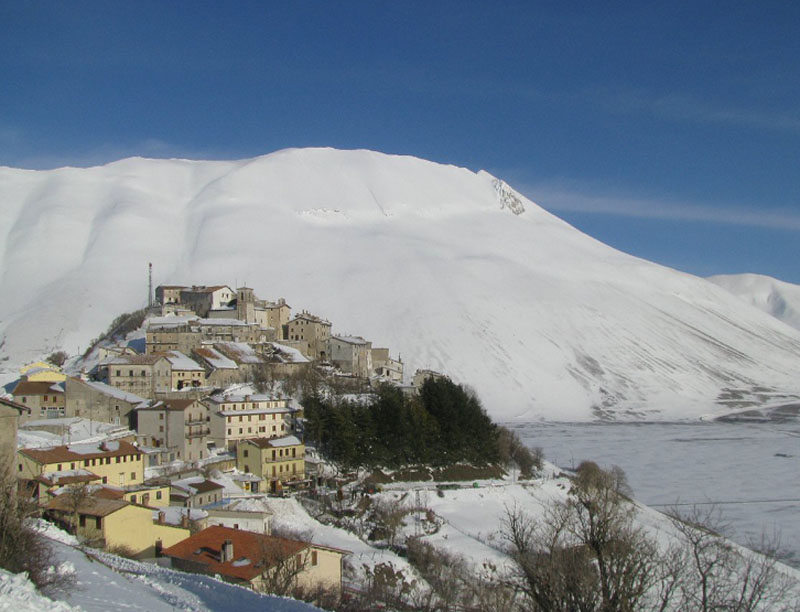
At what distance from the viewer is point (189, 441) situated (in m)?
45.2

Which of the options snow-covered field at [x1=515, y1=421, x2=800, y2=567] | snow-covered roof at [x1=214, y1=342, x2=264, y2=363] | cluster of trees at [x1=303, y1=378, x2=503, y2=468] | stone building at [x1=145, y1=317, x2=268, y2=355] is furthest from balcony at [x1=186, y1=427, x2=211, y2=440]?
snow-covered field at [x1=515, y1=421, x2=800, y2=567]

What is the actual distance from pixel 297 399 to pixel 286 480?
581 inches

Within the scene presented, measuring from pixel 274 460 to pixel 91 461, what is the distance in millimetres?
11354

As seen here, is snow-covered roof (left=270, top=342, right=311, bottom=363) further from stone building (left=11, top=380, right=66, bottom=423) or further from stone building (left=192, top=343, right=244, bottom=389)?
stone building (left=11, top=380, right=66, bottom=423)

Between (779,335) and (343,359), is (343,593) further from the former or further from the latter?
(779,335)

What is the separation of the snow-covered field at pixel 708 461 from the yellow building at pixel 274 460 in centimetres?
2328

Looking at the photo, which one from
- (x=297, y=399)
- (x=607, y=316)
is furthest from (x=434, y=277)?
(x=297, y=399)

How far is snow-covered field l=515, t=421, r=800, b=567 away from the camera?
4897 centimetres

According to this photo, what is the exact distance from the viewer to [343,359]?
7850 cm

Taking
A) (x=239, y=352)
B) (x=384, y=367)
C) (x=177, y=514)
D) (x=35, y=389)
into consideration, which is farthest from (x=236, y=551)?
(x=384, y=367)

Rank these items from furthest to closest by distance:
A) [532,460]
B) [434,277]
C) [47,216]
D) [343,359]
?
[47,216] → [434,277] → [343,359] → [532,460]

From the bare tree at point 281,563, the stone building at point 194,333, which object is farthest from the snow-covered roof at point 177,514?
the stone building at point 194,333

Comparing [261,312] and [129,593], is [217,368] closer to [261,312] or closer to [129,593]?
[261,312]

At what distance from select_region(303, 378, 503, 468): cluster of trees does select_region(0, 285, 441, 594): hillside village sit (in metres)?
2.04
